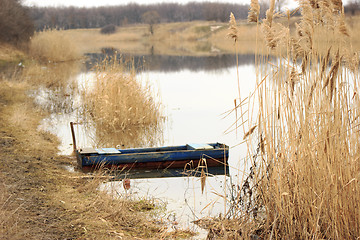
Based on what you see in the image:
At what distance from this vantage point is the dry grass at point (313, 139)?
10.2 feet

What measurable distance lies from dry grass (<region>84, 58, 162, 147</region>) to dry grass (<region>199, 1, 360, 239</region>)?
536cm

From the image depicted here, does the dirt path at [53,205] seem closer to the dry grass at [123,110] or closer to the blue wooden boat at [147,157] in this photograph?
the blue wooden boat at [147,157]

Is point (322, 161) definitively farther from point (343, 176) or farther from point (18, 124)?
point (18, 124)

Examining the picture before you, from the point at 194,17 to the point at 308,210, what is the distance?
241 ft

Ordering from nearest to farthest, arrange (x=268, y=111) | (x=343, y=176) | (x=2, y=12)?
(x=343, y=176)
(x=268, y=111)
(x=2, y=12)

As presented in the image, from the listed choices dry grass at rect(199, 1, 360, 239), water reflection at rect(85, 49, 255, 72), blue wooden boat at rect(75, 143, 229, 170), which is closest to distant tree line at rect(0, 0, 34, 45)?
water reflection at rect(85, 49, 255, 72)

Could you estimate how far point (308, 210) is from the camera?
129 inches

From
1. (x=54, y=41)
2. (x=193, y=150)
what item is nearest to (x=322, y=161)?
(x=193, y=150)

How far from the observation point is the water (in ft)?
17.3

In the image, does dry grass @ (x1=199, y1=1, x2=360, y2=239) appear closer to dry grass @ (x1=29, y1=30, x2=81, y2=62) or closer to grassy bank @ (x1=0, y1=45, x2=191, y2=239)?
grassy bank @ (x1=0, y1=45, x2=191, y2=239)

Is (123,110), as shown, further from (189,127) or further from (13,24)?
(13,24)

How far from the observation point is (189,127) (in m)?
10.1

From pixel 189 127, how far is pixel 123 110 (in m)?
1.58

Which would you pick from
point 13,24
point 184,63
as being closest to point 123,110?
point 13,24
